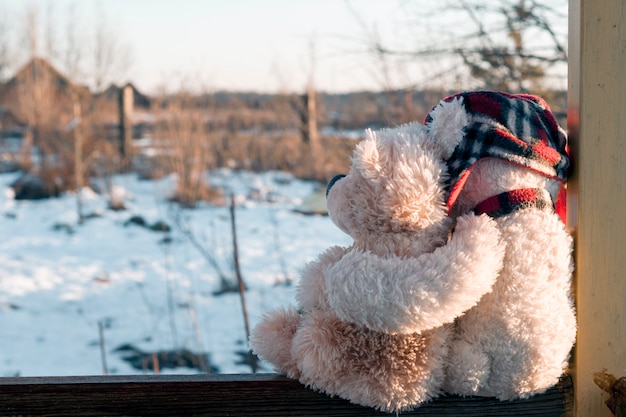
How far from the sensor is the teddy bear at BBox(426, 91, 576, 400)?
1.09 meters

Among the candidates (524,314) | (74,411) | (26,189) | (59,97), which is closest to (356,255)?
(524,314)

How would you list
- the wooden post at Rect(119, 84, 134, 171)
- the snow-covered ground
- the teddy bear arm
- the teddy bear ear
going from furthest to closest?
the wooden post at Rect(119, 84, 134, 171) < the snow-covered ground < the teddy bear ear < the teddy bear arm

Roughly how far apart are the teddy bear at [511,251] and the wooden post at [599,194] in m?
0.04

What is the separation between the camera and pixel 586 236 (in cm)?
115

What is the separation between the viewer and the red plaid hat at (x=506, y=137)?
3.61 ft

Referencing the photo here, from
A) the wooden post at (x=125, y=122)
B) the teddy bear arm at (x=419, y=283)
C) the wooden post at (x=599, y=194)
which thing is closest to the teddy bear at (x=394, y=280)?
the teddy bear arm at (x=419, y=283)

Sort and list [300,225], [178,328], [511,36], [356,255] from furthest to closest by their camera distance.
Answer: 1. [300,225]
2. [178,328]
3. [511,36]
4. [356,255]

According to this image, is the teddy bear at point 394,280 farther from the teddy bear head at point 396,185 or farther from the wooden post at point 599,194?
the wooden post at point 599,194

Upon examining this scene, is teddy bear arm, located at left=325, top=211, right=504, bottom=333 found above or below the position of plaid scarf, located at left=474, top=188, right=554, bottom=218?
below

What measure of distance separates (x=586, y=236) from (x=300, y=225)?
27.8 feet

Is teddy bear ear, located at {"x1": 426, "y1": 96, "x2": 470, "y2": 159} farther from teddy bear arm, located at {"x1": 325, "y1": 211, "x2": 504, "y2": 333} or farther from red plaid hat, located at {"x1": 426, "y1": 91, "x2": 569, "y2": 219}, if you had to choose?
teddy bear arm, located at {"x1": 325, "y1": 211, "x2": 504, "y2": 333}

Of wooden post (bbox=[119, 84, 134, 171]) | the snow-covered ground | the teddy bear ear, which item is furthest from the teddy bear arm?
wooden post (bbox=[119, 84, 134, 171])

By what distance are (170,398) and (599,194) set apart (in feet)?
2.64

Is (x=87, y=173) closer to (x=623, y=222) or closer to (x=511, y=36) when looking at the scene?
(x=511, y=36)
